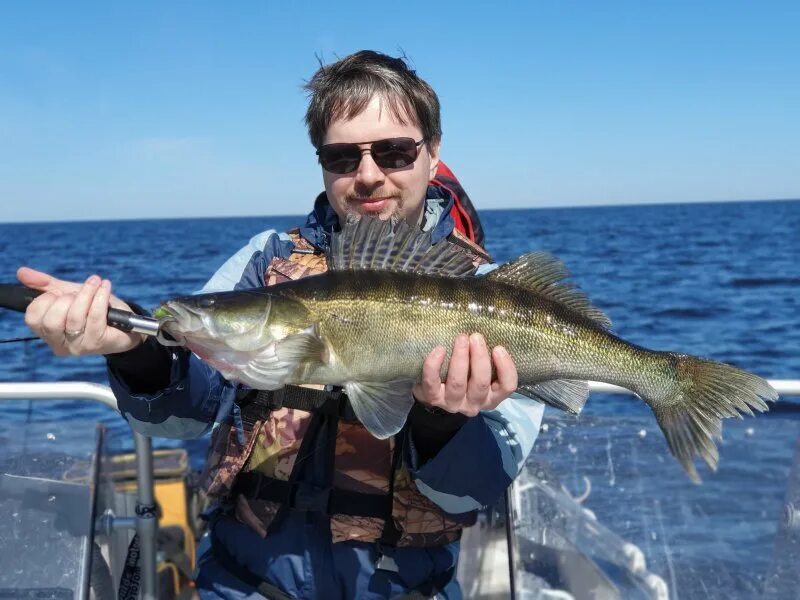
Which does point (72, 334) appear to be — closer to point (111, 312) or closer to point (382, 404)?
point (111, 312)

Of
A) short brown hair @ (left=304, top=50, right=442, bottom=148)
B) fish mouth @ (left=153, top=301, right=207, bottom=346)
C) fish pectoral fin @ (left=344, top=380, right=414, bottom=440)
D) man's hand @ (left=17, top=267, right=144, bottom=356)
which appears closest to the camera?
man's hand @ (left=17, top=267, right=144, bottom=356)

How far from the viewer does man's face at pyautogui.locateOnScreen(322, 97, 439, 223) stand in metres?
3.43

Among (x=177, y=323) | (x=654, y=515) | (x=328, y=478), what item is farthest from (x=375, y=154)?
(x=654, y=515)

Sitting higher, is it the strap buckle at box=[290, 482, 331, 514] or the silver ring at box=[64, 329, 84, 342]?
the silver ring at box=[64, 329, 84, 342]

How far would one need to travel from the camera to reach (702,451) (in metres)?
3.06

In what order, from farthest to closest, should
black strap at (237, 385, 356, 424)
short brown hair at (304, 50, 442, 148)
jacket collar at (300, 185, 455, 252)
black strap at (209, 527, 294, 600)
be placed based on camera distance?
jacket collar at (300, 185, 455, 252) < short brown hair at (304, 50, 442, 148) < black strap at (237, 385, 356, 424) < black strap at (209, 527, 294, 600)

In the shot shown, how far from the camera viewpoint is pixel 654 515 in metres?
4.12

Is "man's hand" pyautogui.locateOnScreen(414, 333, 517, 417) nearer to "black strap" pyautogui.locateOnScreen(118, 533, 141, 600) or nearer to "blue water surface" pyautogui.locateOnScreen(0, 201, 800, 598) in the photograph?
"blue water surface" pyautogui.locateOnScreen(0, 201, 800, 598)

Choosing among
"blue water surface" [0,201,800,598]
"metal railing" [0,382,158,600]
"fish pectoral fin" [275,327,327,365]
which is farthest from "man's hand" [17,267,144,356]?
"blue water surface" [0,201,800,598]

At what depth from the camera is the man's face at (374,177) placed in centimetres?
343

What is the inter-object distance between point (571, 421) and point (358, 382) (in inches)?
79.6

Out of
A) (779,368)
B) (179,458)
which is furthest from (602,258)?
(179,458)

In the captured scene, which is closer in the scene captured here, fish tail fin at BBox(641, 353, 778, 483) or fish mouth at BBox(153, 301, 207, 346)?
fish mouth at BBox(153, 301, 207, 346)

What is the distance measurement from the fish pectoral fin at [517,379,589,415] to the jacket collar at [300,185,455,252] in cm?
83
